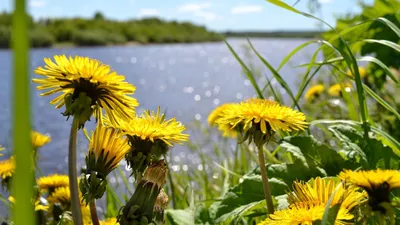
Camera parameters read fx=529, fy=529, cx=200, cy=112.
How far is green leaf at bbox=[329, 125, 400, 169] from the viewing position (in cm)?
111

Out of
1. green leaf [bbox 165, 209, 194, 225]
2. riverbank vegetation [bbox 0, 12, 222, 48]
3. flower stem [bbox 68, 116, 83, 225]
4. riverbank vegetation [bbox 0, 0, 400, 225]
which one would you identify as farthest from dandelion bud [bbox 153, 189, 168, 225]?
riverbank vegetation [bbox 0, 12, 222, 48]

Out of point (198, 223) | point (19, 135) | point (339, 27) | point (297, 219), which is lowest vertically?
point (198, 223)

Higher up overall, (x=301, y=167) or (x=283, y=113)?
(x=283, y=113)

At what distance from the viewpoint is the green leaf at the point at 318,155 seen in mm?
1146

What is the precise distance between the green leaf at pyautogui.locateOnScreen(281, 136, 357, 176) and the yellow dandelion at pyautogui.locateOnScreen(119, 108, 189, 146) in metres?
0.37

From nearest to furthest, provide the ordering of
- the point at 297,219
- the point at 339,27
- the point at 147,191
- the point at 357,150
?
1. the point at 297,219
2. the point at 147,191
3. the point at 357,150
4. the point at 339,27

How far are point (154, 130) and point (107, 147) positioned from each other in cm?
9

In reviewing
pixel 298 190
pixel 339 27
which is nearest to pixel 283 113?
pixel 298 190

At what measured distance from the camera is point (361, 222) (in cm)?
68

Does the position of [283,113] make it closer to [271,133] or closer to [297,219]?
[271,133]

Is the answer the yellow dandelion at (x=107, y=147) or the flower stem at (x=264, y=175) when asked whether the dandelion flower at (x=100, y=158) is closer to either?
the yellow dandelion at (x=107, y=147)

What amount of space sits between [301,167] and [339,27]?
1498 millimetres

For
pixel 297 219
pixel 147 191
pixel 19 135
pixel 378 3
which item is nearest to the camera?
pixel 19 135

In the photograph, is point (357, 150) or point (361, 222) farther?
point (357, 150)
